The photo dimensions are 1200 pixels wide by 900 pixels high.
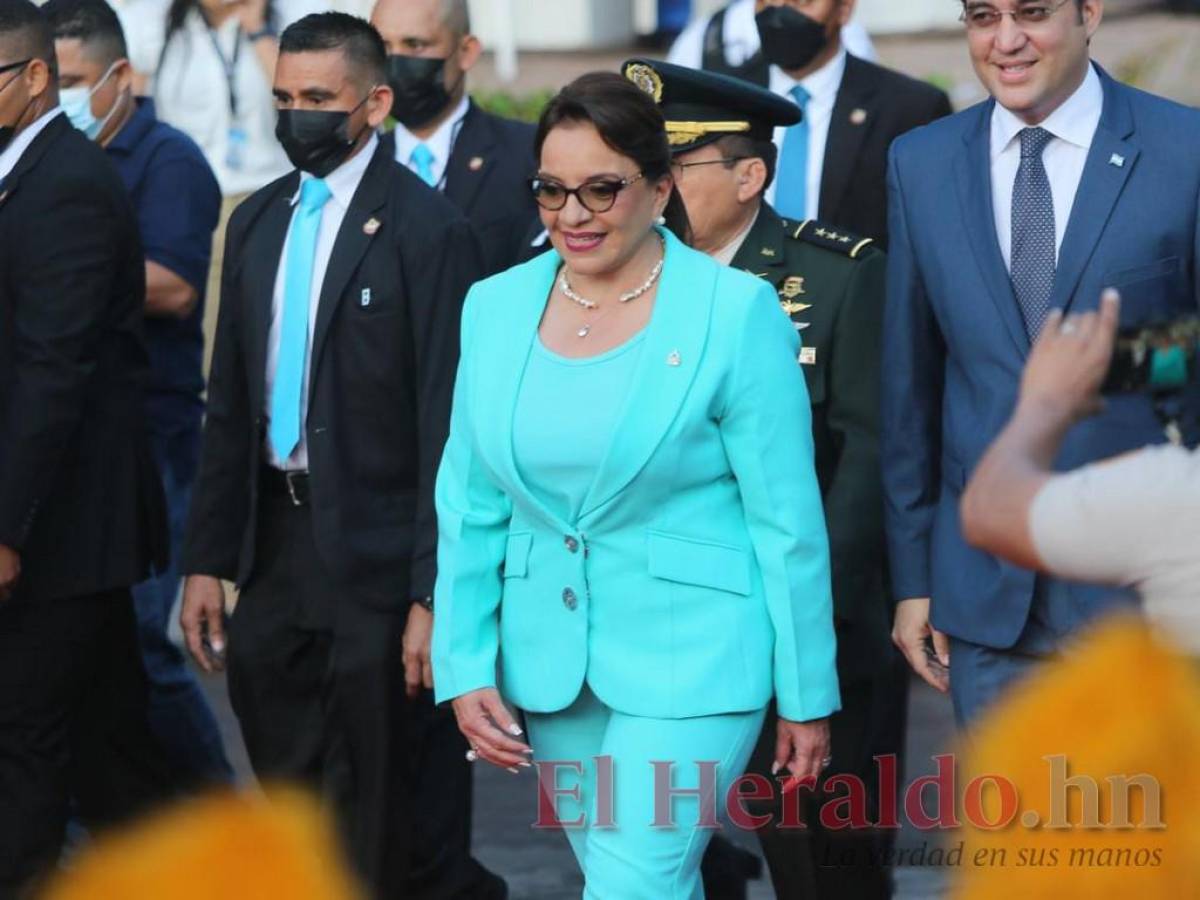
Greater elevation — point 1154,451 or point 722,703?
point 1154,451

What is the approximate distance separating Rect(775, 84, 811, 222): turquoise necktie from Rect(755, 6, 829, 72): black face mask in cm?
28

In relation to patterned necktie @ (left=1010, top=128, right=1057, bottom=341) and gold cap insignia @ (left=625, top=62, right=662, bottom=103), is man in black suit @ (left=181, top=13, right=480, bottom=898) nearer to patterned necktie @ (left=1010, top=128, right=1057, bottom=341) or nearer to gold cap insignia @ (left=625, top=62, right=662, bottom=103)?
gold cap insignia @ (left=625, top=62, right=662, bottom=103)

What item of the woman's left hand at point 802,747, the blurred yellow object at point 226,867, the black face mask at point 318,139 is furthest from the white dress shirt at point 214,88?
→ the blurred yellow object at point 226,867

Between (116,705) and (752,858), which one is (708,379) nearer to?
(752,858)

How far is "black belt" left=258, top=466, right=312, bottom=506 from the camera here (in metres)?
5.98

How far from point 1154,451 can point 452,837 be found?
10.6 feet

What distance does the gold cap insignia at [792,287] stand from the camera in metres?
5.64

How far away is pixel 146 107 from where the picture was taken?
7.40 meters

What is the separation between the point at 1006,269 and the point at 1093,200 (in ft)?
0.73

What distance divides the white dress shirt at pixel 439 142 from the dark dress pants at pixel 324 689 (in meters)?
1.81

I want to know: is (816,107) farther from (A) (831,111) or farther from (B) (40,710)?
(B) (40,710)

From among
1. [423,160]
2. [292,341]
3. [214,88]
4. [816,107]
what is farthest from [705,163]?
[214,88]

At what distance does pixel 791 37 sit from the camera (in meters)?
7.56

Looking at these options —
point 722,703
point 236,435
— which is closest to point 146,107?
point 236,435
